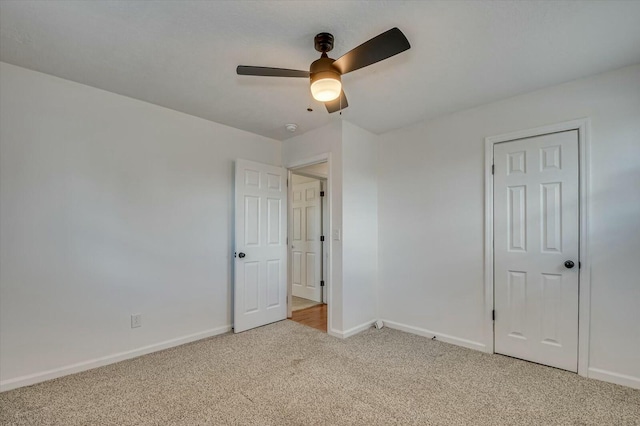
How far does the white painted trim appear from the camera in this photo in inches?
118

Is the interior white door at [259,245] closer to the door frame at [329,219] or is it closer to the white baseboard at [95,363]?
the door frame at [329,219]

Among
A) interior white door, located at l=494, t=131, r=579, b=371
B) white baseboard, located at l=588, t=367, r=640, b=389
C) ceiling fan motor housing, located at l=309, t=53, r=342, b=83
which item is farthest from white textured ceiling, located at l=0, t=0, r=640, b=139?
white baseboard, located at l=588, t=367, r=640, b=389

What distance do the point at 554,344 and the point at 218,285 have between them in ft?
10.8

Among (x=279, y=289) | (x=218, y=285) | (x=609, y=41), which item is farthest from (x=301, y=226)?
(x=609, y=41)

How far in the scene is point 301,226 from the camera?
533cm

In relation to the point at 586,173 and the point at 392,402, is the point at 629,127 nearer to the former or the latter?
the point at 586,173

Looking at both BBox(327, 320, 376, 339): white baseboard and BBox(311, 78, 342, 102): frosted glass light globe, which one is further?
BBox(327, 320, 376, 339): white baseboard

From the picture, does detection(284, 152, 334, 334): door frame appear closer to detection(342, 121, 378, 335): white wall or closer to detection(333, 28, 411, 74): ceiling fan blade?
detection(342, 121, 378, 335): white wall

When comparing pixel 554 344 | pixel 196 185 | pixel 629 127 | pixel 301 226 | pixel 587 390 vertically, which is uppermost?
pixel 629 127

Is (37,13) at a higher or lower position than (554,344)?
higher

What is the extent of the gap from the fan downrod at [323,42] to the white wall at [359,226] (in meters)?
1.50

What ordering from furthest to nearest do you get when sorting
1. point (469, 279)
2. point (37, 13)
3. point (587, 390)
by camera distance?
1. point (469, 279)
2. point (587, 390)
3. point (37, 13)

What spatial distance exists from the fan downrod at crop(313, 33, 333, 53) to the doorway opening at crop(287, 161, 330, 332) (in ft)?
8.57

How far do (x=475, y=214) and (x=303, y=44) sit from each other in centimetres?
227
